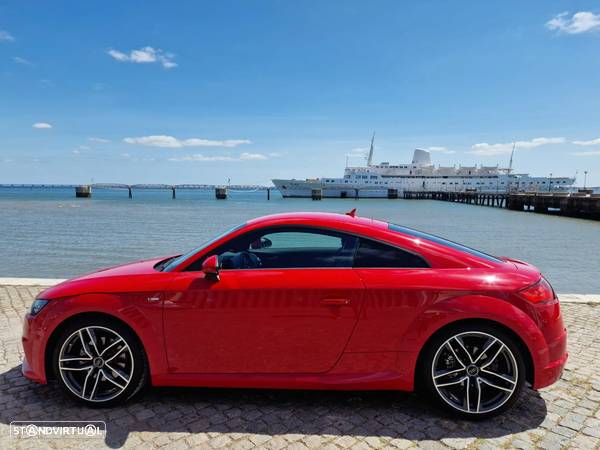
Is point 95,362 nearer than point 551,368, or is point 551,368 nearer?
point 551,368

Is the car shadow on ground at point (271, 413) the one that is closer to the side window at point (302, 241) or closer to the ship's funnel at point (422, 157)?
the side window at point (302, 241)

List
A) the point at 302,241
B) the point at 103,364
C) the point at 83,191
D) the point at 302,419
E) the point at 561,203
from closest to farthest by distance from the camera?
the point at 302,419, the point at 103,364, the point at 302,241, the point at 561,203, the point at 83,191

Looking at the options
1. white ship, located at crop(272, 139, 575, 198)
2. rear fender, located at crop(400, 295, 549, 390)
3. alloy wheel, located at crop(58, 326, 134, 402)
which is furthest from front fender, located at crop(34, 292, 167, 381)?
white ship, located at crop(272, 139, 575, 198)

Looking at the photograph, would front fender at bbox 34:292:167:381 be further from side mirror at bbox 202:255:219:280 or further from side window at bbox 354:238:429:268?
side window at bbox 354:238:429:268

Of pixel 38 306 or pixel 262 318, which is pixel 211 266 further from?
pixel 38 306

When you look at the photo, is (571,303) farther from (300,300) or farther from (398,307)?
(300,300)

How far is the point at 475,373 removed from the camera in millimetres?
2979

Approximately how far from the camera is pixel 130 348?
3.07 meters

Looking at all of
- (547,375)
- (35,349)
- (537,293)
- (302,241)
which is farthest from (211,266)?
(547,375)

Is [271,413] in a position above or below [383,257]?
below

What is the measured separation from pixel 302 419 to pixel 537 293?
203cm

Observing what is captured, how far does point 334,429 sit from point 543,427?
1574 mm

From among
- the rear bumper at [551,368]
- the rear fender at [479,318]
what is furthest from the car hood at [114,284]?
the rear bumper at [551,368]

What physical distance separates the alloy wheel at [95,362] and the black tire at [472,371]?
7.70 ft
